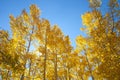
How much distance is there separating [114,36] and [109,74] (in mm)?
2314

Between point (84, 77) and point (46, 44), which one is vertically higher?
point (46, 44)

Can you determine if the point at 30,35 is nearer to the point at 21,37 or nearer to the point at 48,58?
the point at 21,37

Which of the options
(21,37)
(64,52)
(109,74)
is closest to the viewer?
(109,74)

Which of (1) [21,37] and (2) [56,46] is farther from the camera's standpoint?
(2) [56,46]

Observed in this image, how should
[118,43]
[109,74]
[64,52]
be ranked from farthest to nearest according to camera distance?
[64,52], [118,43], [109,74]

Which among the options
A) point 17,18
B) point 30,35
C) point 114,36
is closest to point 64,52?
point 30,35

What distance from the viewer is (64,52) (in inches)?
556

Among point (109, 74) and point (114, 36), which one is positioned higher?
point (114, 36)

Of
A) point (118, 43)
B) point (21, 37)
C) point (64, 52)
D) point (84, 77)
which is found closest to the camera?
point (118, 43)

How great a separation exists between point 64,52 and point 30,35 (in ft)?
11.5

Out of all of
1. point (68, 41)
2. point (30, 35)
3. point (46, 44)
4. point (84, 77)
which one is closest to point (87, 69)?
point (84, 77)

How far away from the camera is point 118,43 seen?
28.3ft

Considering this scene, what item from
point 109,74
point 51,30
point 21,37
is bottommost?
point 109,74

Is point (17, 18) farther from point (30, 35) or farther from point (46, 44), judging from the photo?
point (46, 44)
